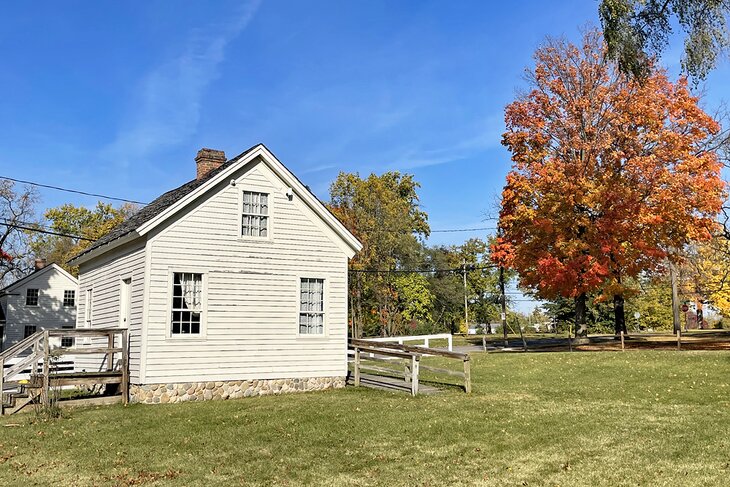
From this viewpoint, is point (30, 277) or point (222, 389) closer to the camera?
point (222, 389)

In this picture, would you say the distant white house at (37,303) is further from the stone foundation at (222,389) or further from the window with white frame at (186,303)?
the stone foundation at (222,389)

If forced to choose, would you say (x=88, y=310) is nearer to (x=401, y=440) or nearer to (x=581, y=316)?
(x=401, y=440)

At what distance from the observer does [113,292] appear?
64.7 ft

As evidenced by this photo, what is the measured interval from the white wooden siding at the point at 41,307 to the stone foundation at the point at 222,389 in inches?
1503

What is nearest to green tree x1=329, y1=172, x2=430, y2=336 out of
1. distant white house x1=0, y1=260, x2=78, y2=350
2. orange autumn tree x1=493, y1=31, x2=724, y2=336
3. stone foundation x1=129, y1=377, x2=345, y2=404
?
orange autumn tree x1=493, y1=31, x2=724, y2=336

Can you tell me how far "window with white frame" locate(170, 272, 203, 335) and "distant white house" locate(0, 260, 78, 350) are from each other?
36.6 meters

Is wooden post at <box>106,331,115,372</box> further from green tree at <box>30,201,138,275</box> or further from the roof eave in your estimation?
green tree at <box>30,201,138,275</box>

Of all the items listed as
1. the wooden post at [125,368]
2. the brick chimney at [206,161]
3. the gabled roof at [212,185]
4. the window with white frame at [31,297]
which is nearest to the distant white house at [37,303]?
the window with white frame at [31,297]

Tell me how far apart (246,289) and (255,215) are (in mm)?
2317

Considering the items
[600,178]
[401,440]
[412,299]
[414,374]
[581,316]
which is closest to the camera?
[401,440]

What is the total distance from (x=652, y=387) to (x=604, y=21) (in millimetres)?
9691

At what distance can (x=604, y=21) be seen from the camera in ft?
46.4

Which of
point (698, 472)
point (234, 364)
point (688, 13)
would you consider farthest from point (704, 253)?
point (698, 472)

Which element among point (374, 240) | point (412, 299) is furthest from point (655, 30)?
point (412, 299)
